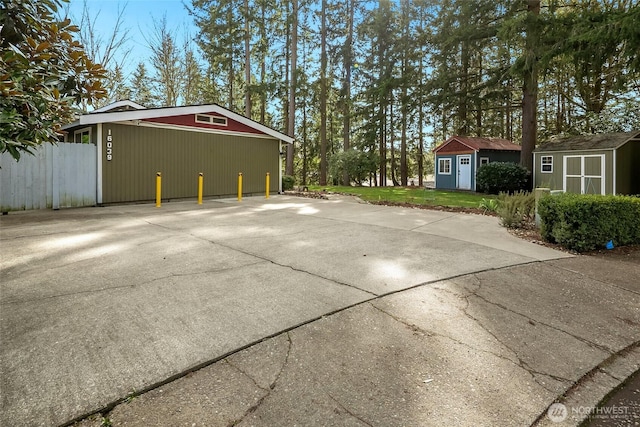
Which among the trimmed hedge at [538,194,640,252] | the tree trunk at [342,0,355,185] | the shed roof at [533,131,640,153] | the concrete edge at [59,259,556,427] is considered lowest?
the concrete edge at [59,259,556,427]

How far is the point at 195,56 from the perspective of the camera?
22.4 meters

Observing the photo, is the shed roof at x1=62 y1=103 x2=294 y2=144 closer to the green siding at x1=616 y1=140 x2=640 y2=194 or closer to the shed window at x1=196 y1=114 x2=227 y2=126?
the shed window at x1=196 y1=114 x2=227 y2=126

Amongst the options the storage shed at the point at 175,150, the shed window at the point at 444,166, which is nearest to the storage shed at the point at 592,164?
the shed window at the point at 444,166

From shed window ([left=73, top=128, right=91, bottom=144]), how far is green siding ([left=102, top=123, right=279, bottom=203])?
1.13m

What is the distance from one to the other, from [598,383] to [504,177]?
603 inches

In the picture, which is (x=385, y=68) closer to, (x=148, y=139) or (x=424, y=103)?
(x=424, y=103)

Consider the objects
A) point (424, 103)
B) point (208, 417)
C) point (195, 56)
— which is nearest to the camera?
point (208, 417)

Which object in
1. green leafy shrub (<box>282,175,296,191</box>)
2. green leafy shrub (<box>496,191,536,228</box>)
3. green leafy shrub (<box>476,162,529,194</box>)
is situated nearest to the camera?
green leafy shrub (<box>496,191,536,228</box>)

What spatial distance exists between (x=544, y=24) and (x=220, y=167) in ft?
36.8

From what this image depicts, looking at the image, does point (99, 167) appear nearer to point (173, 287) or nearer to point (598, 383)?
point (173, 287)

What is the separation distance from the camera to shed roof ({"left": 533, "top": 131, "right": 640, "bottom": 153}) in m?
12.9

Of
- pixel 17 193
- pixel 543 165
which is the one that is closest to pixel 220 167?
pixel 17 193

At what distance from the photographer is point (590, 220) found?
5242 mm

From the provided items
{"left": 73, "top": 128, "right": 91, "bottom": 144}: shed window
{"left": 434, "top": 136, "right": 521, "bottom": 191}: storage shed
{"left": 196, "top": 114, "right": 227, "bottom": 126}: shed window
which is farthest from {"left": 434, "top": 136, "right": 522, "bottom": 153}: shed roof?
{"left": 73, "top": 128, "right": 91, "bottom": 144}: shed window
